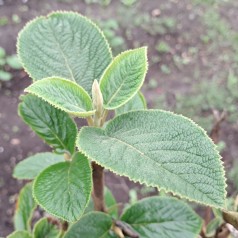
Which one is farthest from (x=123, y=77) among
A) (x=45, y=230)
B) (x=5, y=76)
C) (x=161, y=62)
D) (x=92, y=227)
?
(x=161, y=62)

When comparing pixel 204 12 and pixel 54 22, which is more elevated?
pixel 54 22

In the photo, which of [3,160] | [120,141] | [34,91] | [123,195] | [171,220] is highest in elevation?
[34,91]

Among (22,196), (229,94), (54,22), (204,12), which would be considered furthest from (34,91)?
(204,12)

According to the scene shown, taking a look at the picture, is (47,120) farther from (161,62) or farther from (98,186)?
(161,62)

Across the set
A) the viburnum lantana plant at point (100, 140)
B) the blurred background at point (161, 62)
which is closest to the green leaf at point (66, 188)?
the viburnum lantana plant at point (100, 140)

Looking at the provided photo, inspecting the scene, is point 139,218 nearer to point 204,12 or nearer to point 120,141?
point 120,141

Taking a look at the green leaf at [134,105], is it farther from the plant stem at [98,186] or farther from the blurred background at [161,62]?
the blurred background at [161,62]
